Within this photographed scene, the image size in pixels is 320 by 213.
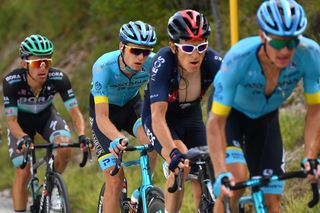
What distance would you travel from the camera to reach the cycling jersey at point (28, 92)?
850 cm

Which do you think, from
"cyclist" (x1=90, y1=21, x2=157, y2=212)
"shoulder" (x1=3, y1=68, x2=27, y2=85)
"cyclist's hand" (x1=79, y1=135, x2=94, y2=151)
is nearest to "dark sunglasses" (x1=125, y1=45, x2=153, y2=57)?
"cyclist" (x1=90, y1=21, x2=157, y2=212)

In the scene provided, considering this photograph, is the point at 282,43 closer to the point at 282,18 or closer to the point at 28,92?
the point at 282,18

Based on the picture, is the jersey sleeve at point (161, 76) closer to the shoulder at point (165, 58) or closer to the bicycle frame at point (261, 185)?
the shoulder at point (165, 58)

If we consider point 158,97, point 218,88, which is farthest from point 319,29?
point 218,88

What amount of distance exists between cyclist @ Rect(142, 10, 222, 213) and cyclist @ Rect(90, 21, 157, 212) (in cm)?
48

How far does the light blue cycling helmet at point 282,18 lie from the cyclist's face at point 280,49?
4 cm

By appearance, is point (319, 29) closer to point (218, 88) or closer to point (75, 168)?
point (75, 168)

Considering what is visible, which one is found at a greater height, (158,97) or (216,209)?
(158,97)

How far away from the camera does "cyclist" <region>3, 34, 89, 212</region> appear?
27.6 ft

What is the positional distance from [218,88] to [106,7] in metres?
9.12

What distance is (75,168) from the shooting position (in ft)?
40.8

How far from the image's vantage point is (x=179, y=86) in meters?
6.32

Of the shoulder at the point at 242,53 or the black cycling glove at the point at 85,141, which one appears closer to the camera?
the shoulder at the point at 242,53

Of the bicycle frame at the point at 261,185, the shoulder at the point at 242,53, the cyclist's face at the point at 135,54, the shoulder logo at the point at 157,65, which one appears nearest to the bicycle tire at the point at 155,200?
the shoulder logo at the point at 157,65
